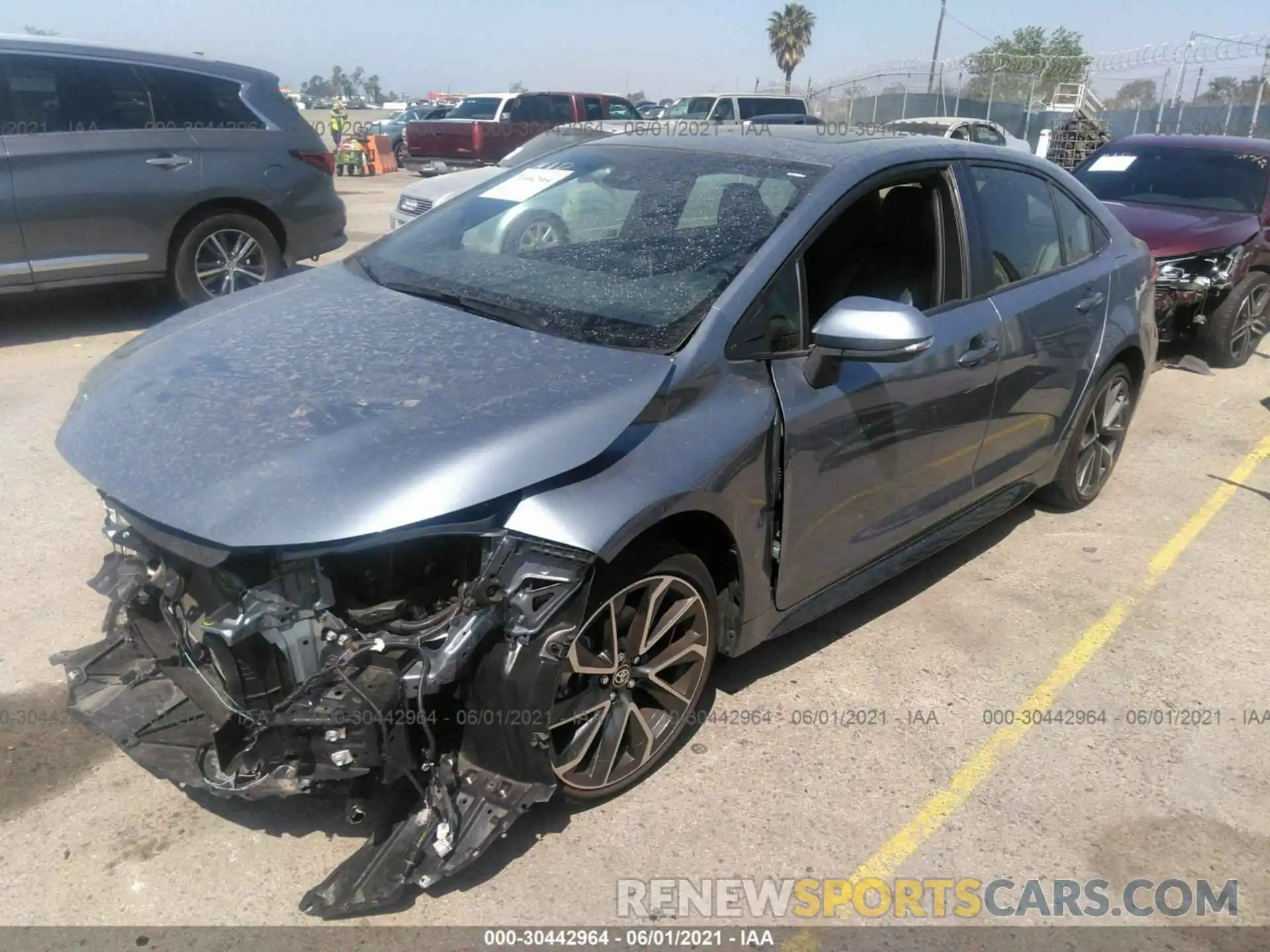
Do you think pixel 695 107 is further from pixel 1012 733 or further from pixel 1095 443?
pixel 1012 733

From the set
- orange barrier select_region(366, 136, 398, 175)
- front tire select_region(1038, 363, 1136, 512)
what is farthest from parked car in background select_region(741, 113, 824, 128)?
orange barrier select_region(366, 136, 398, 175)

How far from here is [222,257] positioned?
24.7 ft

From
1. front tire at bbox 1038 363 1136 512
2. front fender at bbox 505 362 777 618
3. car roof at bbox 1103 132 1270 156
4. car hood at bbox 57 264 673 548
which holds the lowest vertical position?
front tire at bbox 1038 363 1136 512

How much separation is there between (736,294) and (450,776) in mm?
1577

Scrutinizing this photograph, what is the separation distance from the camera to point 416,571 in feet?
8.20

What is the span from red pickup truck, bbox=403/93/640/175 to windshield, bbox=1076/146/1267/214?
11.6 m

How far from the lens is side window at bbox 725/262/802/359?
2.99m

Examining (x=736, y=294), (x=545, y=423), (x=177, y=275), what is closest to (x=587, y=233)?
(x=736, y=294)

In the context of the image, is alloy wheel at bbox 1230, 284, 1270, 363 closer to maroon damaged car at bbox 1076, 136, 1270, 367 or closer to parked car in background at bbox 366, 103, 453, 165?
maroon damaged car at bbox 1076, 136, 1270, 367

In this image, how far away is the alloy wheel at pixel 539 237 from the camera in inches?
139

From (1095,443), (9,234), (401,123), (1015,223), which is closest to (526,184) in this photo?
(1015,223)

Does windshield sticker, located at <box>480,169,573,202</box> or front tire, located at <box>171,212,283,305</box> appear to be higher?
windshield sticker, located at <box>480,169,573,202</box>

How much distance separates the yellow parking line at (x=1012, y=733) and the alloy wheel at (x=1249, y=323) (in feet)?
10.7

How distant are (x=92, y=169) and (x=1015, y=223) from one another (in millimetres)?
5969
